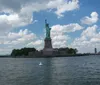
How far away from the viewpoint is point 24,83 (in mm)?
44875

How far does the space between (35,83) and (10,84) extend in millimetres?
3899

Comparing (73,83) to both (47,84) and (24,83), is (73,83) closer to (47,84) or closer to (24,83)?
(47,84)

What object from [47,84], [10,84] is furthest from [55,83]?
[10,84]

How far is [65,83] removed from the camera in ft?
144

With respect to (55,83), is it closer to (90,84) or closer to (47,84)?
(47,84)

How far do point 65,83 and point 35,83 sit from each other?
4776 mm

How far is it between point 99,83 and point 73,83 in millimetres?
3974

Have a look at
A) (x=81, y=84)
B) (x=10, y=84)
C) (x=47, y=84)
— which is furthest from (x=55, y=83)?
(x=10, y=84)

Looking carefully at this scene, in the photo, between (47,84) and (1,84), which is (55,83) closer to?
(47,84)

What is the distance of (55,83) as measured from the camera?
44.3 meters

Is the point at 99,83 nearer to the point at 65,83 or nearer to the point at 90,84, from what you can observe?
the point at 90,84

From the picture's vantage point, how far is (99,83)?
43531 mm

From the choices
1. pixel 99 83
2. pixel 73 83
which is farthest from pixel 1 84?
pixel 99 83

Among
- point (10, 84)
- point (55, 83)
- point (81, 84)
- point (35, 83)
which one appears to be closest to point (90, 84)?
point (81, 84)
